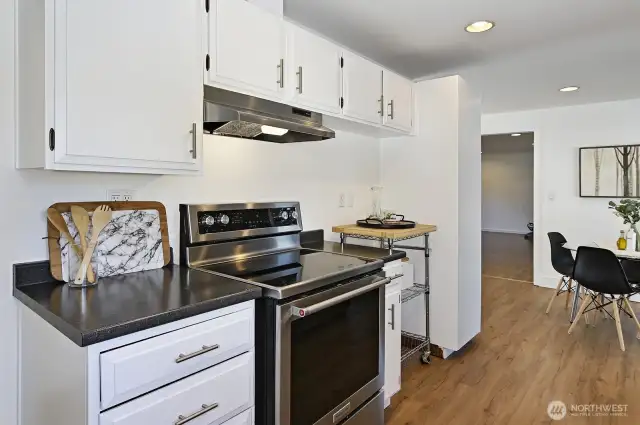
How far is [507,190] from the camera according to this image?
10.2m

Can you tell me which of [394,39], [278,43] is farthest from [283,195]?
[394,39]

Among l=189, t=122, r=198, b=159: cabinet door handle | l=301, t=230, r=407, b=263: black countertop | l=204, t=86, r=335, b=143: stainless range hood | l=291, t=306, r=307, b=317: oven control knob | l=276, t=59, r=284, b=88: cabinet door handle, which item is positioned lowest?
l=291, t=306, r=307, b=317: oven control knob

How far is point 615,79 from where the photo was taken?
3611 millimetres

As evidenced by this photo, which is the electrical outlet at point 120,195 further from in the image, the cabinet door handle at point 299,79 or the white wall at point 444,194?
the white wall at point 444,194

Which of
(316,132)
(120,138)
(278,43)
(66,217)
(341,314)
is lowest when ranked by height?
(341,314)

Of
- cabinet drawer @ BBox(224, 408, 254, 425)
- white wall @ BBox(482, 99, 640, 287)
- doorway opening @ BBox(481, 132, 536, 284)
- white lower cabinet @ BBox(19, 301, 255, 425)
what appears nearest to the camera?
white lower cabinet @ BBox(19, 301, 255, 425)

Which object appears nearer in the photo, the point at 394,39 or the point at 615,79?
the point at 394,39

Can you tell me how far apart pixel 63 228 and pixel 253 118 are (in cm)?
81

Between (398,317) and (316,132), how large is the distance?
3.73ft

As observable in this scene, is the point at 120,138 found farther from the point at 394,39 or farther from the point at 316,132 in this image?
the point at 394,39

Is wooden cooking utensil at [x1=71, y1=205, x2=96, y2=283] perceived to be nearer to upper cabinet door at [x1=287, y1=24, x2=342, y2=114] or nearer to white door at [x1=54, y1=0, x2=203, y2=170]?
white door at [x1=54, y1=0, x2=203, y2=170]

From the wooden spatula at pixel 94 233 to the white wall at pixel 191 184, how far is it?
0.47 ft

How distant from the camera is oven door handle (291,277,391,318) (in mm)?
1493

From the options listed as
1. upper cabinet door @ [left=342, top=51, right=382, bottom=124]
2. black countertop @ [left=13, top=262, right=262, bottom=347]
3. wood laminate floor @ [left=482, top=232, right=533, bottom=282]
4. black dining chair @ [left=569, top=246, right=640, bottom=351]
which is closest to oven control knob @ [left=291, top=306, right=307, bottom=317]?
black countertop @ [left=13, top=262, right=262, bottom=347]
